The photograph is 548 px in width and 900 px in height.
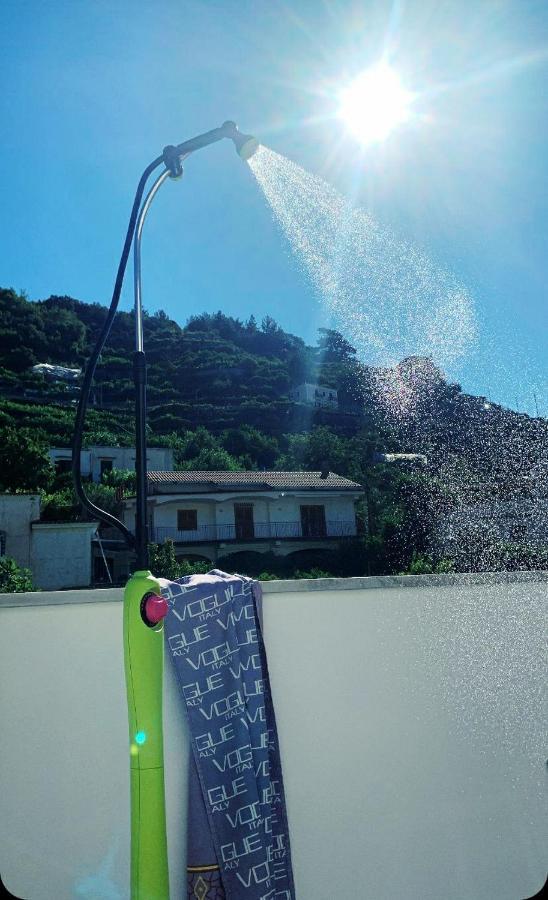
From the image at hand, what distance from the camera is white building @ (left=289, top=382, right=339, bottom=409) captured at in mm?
Result: 11705

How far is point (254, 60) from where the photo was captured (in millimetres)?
6102

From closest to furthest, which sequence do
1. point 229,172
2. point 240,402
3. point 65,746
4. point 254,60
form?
point 65,746 < point 254,60 < point 229,172 < point 240,402

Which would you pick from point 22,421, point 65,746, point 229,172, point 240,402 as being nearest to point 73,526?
point 22,421

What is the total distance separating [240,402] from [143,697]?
39.1ft

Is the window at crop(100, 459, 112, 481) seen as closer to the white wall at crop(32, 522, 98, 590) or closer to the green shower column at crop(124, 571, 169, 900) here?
the white wall at crop(32, 522, 98, 590)

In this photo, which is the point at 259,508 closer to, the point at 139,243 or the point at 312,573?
the point at 312,573

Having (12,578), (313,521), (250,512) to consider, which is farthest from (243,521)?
(12,578)

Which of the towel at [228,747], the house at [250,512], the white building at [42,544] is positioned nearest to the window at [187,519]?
the house at [250,512]

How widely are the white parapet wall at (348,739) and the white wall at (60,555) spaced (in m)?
8.76

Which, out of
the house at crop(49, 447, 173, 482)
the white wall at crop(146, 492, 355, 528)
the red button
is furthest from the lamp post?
the white wall at crop(146, 492, 355, 528)

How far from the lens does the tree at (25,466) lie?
1014 centimetres

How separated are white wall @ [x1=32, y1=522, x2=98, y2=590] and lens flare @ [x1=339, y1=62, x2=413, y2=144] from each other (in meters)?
6.91

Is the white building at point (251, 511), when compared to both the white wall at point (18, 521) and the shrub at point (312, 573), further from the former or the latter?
the white wall at point (18, 521)

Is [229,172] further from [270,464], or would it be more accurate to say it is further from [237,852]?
[237,852]
